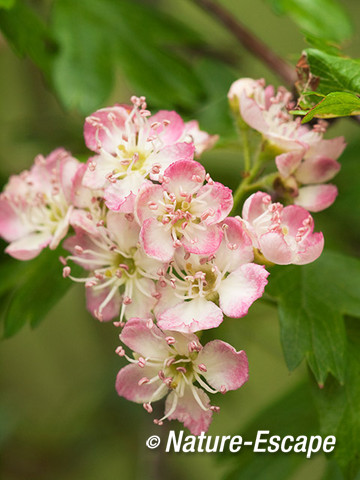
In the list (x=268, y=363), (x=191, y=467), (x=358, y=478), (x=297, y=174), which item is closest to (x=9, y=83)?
(x=268, y=363)

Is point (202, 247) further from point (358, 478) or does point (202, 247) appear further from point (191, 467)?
point (191, 467)

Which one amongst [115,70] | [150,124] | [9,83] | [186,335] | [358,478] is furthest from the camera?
[9,83]

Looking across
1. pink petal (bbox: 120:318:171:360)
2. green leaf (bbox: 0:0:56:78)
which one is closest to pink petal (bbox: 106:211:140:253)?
pink petal (bbox: 120:318:171:360)

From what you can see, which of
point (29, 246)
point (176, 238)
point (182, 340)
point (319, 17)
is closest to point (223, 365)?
point (182, 340)

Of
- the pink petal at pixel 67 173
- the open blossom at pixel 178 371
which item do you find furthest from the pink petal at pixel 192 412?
the pink petal at pixel 67 173

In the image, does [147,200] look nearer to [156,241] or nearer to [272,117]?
[156,241]

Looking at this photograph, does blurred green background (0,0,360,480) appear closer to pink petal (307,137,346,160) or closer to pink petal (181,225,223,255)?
pink petal (307,137,346,160)
